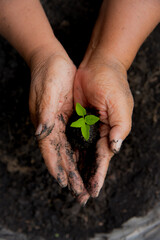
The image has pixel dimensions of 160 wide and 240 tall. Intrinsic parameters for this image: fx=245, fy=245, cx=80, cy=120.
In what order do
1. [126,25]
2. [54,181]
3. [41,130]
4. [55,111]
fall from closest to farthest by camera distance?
[41,130] < [55,111] < [126,25] < [54,181]

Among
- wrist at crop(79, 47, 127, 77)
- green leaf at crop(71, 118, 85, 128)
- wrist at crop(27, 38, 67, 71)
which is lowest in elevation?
green leaf at crop(71, 118, 85, 128)

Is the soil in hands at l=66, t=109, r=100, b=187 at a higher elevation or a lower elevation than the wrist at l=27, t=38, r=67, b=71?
lower

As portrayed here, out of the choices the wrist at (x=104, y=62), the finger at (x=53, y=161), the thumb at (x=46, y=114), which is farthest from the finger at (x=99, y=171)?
the wrist at (x=104, y=62)

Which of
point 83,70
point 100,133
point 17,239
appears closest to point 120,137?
point 100,133

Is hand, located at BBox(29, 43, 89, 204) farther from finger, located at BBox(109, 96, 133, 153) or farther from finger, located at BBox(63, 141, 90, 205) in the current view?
finger, located at BBox(109, 96, 133, 153)

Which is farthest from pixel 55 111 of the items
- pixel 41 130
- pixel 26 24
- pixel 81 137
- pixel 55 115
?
pixel 26 24

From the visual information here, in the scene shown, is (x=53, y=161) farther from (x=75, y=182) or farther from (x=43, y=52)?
(x=43, y=52)

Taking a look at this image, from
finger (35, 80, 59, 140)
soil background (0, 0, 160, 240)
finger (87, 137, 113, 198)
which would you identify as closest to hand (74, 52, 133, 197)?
finger (87, 137, 113, 198)
